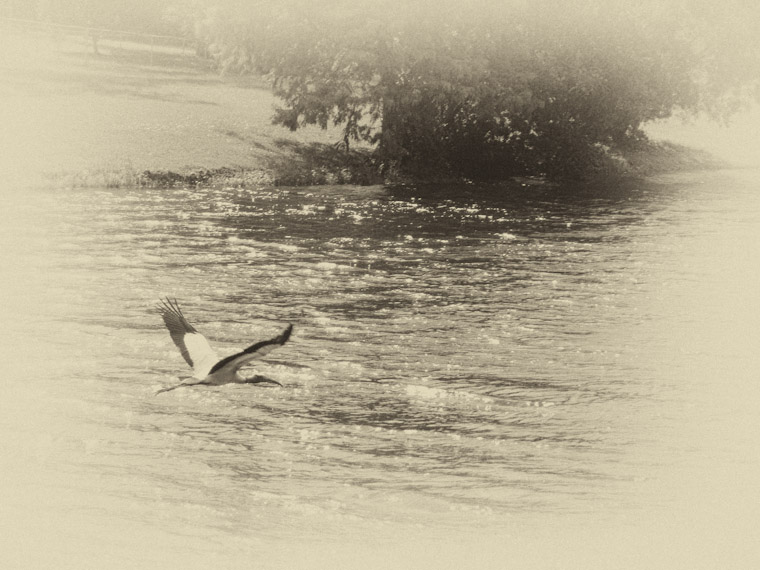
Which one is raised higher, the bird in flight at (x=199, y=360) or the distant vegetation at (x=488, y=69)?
the distant vegetation at (x=488, y=69)

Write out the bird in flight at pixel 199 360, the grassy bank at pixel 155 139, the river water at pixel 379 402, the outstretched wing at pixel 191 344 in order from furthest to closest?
the grassy bank at pixel 155 139
the outstretched wing at pixel 191 344
the bird in flight at pixel 199 360
the river water at pixel 379 402

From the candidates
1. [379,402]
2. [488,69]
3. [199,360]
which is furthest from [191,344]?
[488,69]

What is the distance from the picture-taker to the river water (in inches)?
543

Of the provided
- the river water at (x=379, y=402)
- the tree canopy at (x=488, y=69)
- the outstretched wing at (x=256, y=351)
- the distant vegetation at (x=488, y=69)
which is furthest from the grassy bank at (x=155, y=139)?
the outstretched wing at (x=256, y=351)

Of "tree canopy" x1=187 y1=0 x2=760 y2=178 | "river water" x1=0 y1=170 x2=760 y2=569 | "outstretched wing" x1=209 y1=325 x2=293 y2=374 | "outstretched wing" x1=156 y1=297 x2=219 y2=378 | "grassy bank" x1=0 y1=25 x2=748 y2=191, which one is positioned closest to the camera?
"outstretched wing" x1=209 y1=325 x2=293 y2=374

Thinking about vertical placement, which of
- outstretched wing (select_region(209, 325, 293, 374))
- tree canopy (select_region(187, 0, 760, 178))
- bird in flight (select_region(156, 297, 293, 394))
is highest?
tree canopy (select_region(187, 0, 760, 178))

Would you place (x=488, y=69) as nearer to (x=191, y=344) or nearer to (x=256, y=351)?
(x=191, y=344)

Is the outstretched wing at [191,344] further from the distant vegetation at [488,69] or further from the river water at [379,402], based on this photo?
the distant vegetation at [488,69]

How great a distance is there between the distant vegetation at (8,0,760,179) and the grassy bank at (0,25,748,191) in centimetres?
168

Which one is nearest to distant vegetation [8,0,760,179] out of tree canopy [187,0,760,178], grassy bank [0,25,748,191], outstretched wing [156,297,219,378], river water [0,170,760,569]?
tree canopy [187,0,760,178]

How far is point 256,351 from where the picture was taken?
1201 centimetres

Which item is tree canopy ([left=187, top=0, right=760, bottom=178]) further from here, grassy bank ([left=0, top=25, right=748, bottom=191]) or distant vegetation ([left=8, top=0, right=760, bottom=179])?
grassy bank ([left=0, top=25, right=748, bottom=191])

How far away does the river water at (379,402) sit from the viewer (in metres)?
13.8

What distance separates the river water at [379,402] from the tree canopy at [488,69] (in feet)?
37.1
